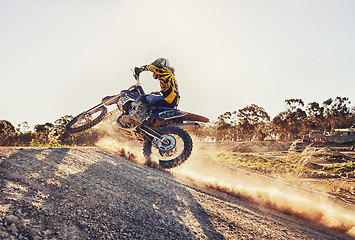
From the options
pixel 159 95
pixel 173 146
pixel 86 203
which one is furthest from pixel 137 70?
pixel 86 203

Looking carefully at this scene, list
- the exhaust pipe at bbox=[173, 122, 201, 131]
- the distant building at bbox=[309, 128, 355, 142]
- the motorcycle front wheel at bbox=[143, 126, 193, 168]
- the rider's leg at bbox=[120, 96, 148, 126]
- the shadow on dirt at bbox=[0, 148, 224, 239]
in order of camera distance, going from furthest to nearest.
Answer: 1. the distant building at bbox=[309, 128, 355, 142]
2. the rider's leg at bbox=[120, 96, 148, 126]
3. the exhaust pipe at bbox=[173, 122, 201, 131]
4. the motorcycle front wheel at bbox=[143, 126, 193, 168]
5. the shadow on dirt at bbox=[0, 148, 224, 239]

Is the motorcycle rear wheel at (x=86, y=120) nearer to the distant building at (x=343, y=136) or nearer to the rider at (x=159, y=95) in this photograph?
the rider at (x=159, y=95)

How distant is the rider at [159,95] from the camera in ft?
21.1

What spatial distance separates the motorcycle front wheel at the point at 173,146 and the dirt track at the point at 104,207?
96 centimetres

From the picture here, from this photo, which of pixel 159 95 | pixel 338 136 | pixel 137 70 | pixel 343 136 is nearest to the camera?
pixel 159 95

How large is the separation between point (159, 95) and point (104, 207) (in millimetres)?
3685

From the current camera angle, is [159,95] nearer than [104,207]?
No

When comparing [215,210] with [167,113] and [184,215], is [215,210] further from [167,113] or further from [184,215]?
[167,113]

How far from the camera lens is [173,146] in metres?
6.02

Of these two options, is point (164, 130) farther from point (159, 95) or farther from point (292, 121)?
point (292, 121)

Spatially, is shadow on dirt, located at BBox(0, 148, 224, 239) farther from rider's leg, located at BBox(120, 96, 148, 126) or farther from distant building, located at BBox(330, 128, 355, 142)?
distant building, located at BBox(330, 128, 355, 142)

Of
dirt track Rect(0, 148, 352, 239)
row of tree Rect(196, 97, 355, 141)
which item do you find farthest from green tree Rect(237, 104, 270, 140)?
dirt track Rect(0, 148, 352, 239)

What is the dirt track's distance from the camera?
3209mm

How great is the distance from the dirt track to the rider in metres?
1.78
